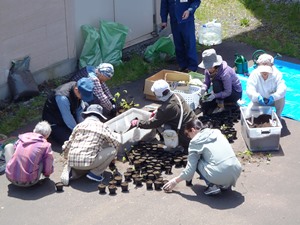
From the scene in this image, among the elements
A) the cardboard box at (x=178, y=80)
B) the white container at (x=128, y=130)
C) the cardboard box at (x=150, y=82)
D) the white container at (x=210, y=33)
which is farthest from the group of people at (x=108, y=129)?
the white container at (x=210, y=33)

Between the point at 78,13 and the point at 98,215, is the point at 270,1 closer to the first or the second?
the point at 78,13

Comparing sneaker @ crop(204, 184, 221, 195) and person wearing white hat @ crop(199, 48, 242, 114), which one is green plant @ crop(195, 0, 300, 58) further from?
sneaker @ crop(204, 184, 221, 195)

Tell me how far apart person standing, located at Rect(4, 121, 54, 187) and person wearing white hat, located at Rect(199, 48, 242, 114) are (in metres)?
2.95

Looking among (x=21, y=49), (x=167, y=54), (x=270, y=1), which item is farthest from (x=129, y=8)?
(x=270, y=1)

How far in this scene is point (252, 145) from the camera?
8.64 meters

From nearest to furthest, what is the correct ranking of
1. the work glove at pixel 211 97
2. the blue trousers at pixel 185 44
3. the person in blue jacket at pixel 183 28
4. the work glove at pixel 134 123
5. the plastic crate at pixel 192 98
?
1. the work glove at pixel 134 123
2. the work glove at pixel 211 97
3. the plastic crate at pixel 192 98
4. the person in blue jacket at pixel 183 28
5. the blue trousers at pixel 185 44

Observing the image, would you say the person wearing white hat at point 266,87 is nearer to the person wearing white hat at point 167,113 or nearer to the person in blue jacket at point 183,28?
the person wearing white hat at point 167,113

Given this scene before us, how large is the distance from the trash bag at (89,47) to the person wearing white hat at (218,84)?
2.35 m

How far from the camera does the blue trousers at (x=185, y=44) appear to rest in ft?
36.2

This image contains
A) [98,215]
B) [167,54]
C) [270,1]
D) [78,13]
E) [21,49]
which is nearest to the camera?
[98,215]

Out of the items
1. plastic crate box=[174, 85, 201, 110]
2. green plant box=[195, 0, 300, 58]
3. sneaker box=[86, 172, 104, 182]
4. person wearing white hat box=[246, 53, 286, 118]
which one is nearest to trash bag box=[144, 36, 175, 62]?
green plant box=[195, 0, 300, 58]

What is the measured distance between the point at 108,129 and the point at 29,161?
1060 millimetres

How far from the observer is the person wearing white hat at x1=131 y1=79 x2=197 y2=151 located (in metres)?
8.36

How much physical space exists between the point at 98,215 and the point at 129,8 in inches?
226
